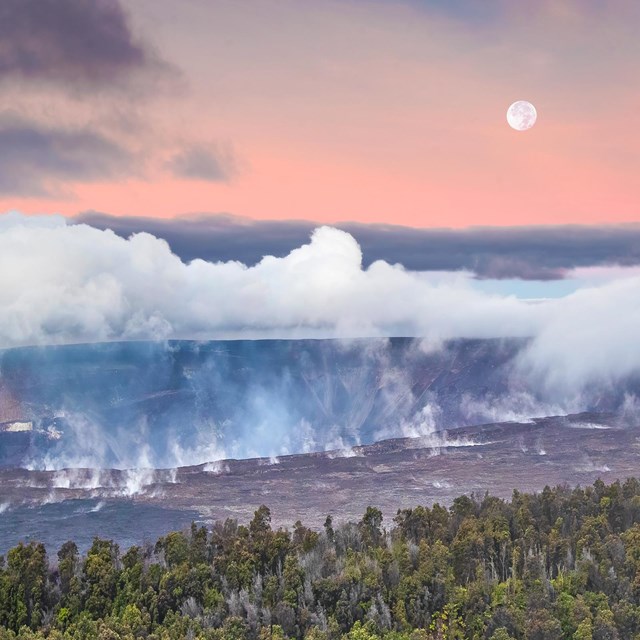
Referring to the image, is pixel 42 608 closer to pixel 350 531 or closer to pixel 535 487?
pixel 350 531

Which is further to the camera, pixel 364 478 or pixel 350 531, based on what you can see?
pixel 364 478

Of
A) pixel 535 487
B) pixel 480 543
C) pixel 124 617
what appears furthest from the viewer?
pixel 535 487

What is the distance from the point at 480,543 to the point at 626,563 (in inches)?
371

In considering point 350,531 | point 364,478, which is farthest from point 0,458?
point 350,531

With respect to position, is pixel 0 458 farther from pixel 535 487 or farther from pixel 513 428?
pixel 535 487

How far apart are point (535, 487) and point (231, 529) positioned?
1961 inches

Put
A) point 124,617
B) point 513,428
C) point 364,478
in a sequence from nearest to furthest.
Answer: point 124,617, point 364,478, point 513,428

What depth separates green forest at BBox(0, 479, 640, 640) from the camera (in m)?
45.9

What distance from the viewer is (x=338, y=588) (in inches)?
1954

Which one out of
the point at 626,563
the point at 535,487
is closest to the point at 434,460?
the point at 535,487

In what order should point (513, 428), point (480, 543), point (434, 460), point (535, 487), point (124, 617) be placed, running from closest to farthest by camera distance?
point (124, 617)
point (480, 543)
point (535, 487)
point (434, 460)
point (513, 428)

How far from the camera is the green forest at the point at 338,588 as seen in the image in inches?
1809

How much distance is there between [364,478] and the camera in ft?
378

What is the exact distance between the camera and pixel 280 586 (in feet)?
169
